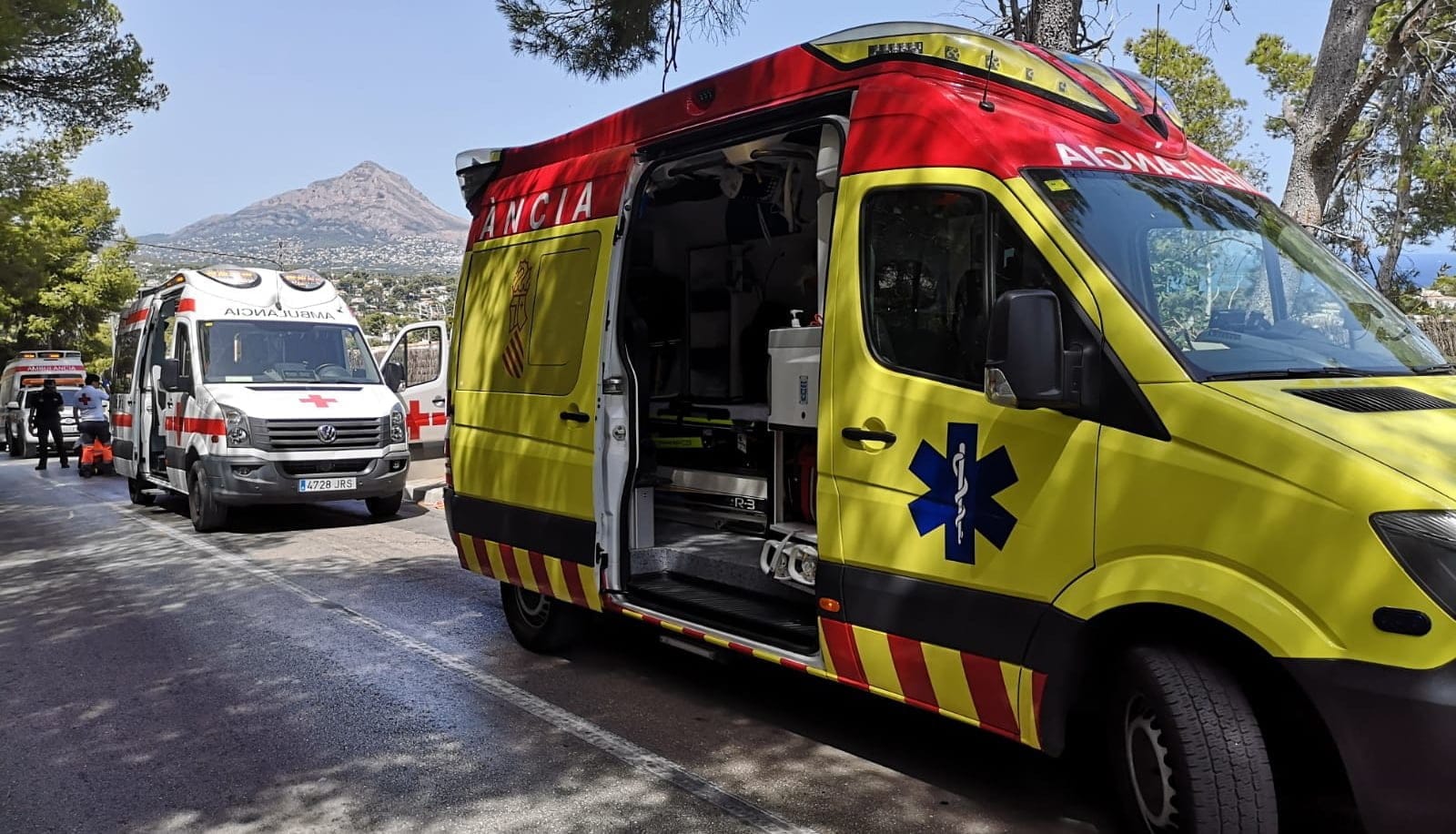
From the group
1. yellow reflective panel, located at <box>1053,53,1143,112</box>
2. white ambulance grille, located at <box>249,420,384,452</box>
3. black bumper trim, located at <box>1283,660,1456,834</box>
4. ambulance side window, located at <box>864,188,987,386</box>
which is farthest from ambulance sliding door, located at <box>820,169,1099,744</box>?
white ambulance grille, located at <box>249,420,384,452</box>

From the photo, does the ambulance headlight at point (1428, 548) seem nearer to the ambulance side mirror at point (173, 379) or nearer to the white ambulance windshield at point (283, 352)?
the white ambulance windshield at point (283, 352)

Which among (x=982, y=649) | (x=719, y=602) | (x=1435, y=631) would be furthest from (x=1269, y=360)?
(x=719, y=602)

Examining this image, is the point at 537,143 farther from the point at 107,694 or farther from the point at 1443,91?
the point at 1443,91

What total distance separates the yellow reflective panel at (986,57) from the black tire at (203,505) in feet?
29.4

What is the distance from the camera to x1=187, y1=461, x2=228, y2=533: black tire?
430 inches

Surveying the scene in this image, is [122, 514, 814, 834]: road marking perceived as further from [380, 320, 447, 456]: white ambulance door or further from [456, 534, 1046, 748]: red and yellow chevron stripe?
[380, 320, 447, 456]: white ambulance door

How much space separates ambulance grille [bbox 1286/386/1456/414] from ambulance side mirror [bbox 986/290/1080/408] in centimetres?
62

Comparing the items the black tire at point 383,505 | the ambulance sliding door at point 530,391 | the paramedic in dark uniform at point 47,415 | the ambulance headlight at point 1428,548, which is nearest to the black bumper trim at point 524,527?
the ambulance sliding door at point 530,391

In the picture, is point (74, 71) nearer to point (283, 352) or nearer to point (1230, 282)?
point (283, 352)

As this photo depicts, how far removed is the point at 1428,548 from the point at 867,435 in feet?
5.78

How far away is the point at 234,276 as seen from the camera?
476 inches

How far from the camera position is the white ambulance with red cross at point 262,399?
1079 cm

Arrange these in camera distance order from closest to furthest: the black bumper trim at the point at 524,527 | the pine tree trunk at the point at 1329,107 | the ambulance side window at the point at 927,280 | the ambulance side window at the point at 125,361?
the ambulance side window at the point at 927,280 < the black bumper trim at the point at 524,527 < the pine tree trunk at the point at 1329,107 < the ambulance side window at the point at 125,361

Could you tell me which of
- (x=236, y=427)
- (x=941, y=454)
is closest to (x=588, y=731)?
(x=941, y=454)
